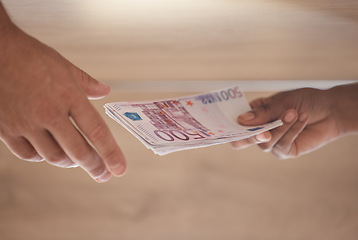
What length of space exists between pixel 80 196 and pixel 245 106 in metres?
0.70

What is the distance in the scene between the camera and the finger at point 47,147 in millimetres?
760

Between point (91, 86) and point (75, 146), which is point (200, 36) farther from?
point (75, 146)

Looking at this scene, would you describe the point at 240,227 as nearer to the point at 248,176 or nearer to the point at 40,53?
the point at 248,176

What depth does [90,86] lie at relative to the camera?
3.27 ft

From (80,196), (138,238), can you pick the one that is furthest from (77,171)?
(138,238)

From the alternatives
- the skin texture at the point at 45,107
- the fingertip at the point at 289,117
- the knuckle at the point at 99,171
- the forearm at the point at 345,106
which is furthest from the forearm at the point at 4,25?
the forearm at the point at 345,106

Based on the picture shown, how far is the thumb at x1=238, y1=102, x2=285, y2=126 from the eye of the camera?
1252 millimetres

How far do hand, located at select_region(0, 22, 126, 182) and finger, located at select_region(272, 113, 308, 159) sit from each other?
0.68m

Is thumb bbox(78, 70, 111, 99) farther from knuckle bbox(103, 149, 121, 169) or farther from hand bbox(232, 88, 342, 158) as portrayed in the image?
hand bbox(232, 88, 342, 158)

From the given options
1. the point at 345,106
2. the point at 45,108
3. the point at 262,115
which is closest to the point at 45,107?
the point at 45,108

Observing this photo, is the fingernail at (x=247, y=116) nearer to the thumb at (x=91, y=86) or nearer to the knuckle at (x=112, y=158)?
the thumb at (x=91, y=86)

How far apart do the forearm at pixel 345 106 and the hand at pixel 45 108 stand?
3.10 ft

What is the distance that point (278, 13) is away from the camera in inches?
42.3

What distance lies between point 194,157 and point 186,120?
0.53m
